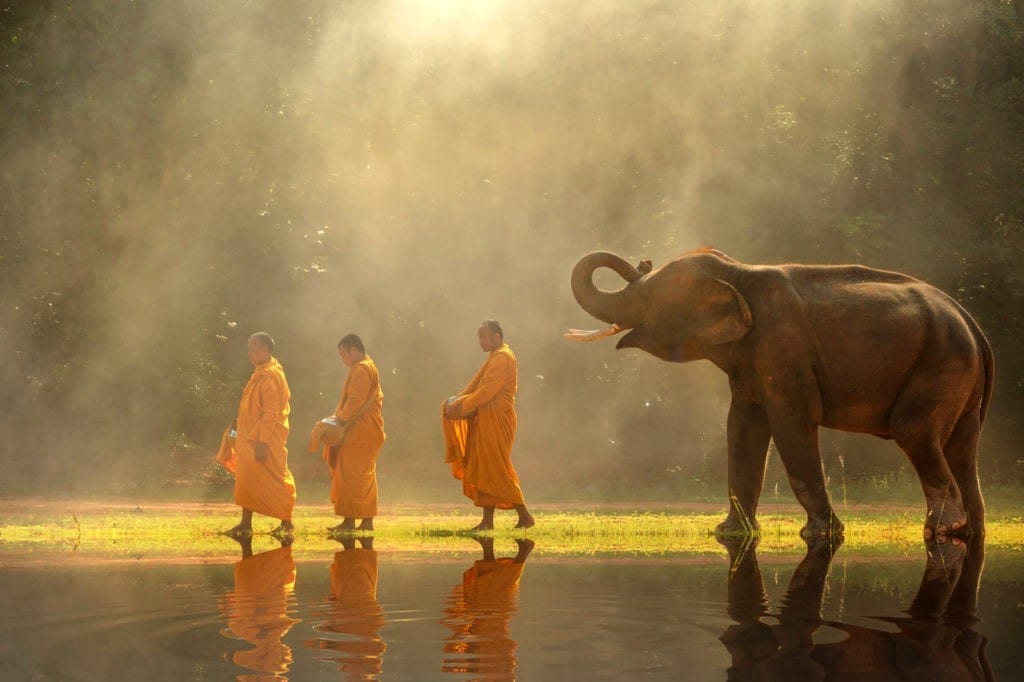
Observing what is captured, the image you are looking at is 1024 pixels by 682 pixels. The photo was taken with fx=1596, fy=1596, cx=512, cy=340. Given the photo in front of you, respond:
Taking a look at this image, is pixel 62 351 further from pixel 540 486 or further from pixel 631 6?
pixel 631 6

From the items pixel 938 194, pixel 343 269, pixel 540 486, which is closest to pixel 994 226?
pixel 938 194

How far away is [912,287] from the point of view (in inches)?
542

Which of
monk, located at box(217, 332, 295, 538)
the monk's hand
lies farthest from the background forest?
monk, located at box(217, 332, 295, 538)

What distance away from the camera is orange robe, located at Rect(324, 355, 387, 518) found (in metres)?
15.3

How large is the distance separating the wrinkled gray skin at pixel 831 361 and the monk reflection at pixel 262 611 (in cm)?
416

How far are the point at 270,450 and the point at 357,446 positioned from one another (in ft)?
2.94

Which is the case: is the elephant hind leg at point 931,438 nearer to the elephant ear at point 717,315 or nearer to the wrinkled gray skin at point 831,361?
the wrinkled gray skin at point 831,361

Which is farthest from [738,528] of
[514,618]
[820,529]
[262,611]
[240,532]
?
[262,611]

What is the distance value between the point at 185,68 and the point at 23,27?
2559 mm

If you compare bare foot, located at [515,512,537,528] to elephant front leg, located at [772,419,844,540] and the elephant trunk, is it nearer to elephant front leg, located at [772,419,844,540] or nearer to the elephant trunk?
the elephant trunk

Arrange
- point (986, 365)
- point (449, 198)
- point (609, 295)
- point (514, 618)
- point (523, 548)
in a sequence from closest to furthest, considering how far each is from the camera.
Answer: point (514, 618) → point (523, 548) → point (986, 365) → point (609, 295) → point (449, 198)

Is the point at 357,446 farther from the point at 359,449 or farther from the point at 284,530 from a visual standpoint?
the point at 284,530

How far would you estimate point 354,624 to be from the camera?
7.80 metres

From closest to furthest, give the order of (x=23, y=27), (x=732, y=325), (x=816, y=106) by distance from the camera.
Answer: (x=732, y=325) → (x=23, y=27) → (x=816, y=106)
